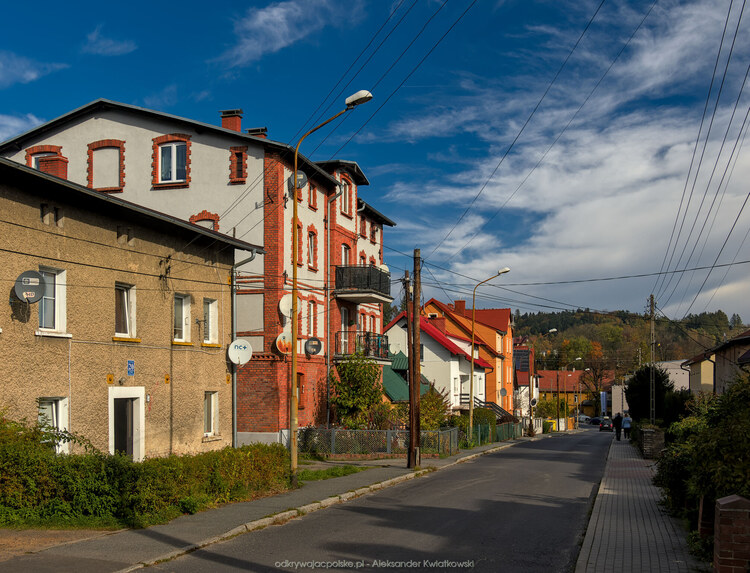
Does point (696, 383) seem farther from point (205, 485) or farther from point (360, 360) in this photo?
point (205, 485)

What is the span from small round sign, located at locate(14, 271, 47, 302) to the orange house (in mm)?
44430

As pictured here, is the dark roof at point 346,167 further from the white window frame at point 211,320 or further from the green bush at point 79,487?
the green bush at point 79,487

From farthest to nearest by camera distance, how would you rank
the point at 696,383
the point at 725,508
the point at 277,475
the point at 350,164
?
the point at 696,383
the point at 350,164
the point at 277,475
the point at 725,508

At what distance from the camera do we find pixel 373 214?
37.6m

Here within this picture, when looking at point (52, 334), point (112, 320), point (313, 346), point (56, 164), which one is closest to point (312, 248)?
point (313, 346)

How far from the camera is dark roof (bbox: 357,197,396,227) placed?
3481 cm

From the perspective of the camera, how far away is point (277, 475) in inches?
640

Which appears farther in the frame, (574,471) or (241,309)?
(241,309)

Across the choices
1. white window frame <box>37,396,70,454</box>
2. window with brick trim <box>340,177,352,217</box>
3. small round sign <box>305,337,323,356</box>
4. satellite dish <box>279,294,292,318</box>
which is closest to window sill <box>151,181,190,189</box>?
satellite dish <box>279,294,292,318</box>

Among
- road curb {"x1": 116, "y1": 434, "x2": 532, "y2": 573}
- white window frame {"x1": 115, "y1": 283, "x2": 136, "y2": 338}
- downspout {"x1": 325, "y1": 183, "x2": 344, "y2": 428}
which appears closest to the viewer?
road curb {"x1": 116, "y1": 434, "x2": 532, "y2": 573}

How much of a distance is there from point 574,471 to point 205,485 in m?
15.0

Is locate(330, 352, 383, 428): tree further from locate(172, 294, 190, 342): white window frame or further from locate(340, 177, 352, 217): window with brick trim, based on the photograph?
locate(172, 294, 190, 342): white window frame

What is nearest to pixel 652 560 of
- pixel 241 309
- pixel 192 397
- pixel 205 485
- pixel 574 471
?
pixel 205 485

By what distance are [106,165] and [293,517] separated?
18.6 meters
